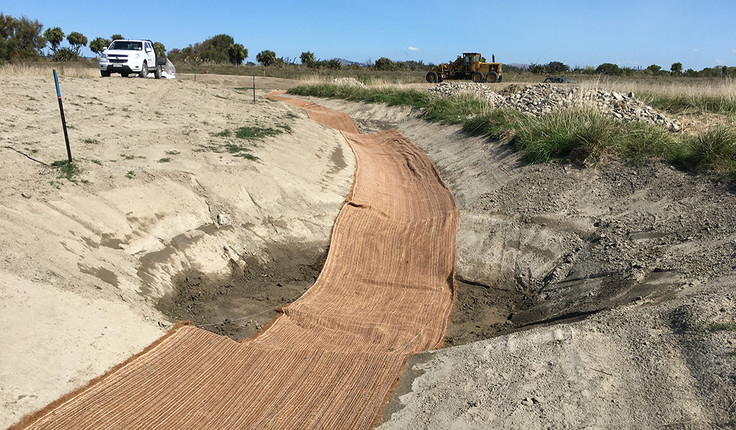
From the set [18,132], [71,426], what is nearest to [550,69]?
[18,132]

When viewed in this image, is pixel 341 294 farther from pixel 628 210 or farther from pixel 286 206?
pixel 628 210

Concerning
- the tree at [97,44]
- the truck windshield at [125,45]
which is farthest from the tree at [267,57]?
the truck windshield at [125,45]

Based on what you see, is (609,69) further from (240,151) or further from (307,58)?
(240,151)

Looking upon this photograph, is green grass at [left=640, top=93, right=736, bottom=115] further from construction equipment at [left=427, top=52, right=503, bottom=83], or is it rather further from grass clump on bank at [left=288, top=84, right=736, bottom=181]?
construction equipment at [left=427, top=52, right=503, bottom=83]

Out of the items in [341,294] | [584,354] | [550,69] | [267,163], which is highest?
[550,69]

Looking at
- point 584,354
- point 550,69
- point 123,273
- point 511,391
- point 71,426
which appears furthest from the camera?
point 550,69

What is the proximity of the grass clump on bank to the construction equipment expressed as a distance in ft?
66.5

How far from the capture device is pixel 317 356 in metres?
5.74

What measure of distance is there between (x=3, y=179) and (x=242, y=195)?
3542 mm

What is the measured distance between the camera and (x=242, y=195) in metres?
9.68

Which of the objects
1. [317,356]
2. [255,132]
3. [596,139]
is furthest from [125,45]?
[317,356]

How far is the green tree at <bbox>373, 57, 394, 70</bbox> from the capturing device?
201ft

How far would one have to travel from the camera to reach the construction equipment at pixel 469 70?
3519 centimetres

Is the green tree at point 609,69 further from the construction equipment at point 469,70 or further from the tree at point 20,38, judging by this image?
the tree at point 20,38
